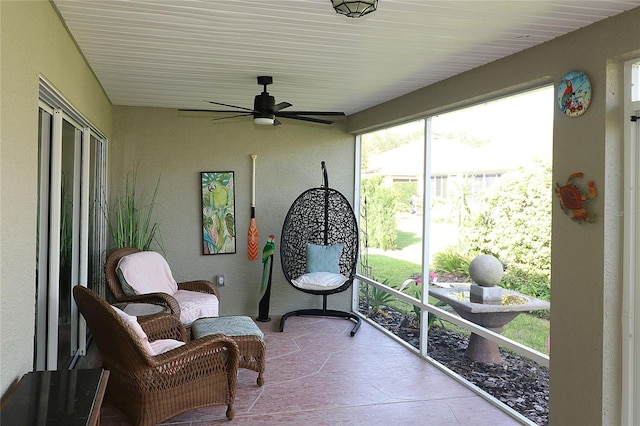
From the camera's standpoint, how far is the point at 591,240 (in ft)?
9.86

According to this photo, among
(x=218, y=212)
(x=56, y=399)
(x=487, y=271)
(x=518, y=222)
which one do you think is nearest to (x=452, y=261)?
(x=487, y=271)

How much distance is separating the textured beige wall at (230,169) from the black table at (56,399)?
13.3 feet

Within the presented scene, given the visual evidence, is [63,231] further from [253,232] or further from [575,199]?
[575,199]

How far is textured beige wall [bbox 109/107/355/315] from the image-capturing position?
621 cm

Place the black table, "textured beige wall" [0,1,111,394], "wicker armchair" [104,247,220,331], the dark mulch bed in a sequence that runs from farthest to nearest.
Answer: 1. "wicker armchair" [104,247,220,331]
2. the dark mulch bed
3. "textured beige wall" [0,1,111,394]
4. the black table

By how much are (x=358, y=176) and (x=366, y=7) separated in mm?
4831

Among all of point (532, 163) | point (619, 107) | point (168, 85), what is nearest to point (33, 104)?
point (168, 85)

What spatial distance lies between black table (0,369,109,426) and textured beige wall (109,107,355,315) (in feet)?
13.3

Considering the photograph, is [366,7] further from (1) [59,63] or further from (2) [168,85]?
(2) [168,85]

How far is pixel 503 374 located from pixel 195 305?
2.94 meters

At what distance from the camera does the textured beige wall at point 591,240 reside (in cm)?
291

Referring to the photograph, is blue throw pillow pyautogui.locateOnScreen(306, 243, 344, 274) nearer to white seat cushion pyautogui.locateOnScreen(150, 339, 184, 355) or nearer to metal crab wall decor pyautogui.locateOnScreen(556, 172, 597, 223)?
white seat cushion pyautogui.locateOnScreen(150, 339, 184, 355)

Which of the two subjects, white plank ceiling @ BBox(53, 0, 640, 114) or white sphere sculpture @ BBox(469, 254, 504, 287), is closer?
white plank ceiling @ BBox(53, 0, 640, 114)

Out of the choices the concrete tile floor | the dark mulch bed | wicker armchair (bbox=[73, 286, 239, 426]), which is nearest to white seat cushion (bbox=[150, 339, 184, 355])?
wicker armchair (bbox=[73, 286, 239, 426])
